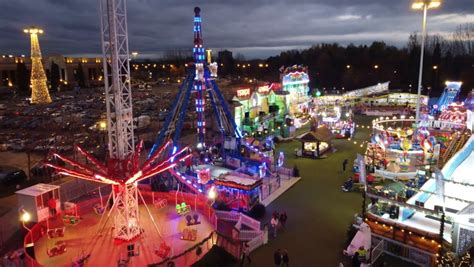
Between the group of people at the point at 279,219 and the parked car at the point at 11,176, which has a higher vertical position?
the parked car at the point at 11,176

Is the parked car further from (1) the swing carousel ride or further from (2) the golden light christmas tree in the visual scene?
(2) the golden light christmas tree

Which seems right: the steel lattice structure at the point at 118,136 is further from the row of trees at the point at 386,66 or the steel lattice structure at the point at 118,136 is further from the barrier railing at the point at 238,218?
the row of trees at the point at 386,66

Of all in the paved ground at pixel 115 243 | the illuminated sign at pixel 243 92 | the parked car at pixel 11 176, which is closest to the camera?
the paved ground at pixel 115 243

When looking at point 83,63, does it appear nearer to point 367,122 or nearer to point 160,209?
point 367,122

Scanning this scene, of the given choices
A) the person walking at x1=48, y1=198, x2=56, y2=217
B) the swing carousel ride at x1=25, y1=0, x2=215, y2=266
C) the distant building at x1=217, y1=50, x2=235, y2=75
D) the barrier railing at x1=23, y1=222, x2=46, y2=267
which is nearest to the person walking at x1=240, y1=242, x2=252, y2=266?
the swing carousel ride at x1=25, y1=0, x2=215, y2=266

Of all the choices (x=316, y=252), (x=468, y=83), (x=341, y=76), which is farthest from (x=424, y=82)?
(x=316, y=252)

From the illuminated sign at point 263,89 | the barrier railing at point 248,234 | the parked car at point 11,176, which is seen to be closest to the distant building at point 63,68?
the illuminated sign at point 263,89

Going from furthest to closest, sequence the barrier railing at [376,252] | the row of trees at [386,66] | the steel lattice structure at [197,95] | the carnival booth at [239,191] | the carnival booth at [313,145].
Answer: the row of trees at [386,66], the carnival booth at [313,145], the steel lattice structure at [197,95], the carnival booth at [239,191], the barrier railing at [376,252]
